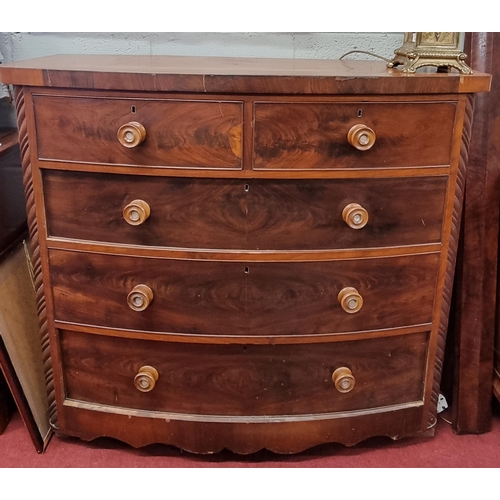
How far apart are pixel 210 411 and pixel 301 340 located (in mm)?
306

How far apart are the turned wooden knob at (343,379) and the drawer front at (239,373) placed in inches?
0.7

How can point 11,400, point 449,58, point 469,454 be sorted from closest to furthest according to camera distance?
point 449,58 → point 469,454 → point 11,400

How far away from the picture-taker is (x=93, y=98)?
43.4 inches

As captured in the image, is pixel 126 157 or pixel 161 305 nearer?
pixel 126 157

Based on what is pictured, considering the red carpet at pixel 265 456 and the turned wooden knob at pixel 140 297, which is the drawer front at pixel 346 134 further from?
the red carpet at pixel 265 456

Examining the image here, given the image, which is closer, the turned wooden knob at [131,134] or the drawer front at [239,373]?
the turned wooden knob at [131,134]

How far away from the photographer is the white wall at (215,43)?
1.61 metres

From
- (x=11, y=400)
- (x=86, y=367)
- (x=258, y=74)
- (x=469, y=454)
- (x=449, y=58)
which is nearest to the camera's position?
(x=258, y=74)

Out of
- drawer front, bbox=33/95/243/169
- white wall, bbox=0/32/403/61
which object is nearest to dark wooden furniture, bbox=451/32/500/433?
white wall, bbox=0/32/403/61

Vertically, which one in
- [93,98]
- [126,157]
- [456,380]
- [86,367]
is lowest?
[456,380]

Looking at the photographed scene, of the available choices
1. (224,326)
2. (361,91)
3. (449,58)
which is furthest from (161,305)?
(449,58)

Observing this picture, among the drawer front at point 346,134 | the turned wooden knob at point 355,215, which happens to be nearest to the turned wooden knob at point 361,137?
the drawer front at point 346,134

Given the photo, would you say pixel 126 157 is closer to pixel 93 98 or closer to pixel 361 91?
pixel 93 98

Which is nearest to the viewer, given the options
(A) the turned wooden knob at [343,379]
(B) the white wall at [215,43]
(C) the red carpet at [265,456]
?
(A) the turned wooden knob at [343,379]
